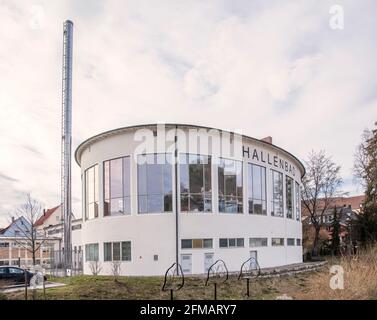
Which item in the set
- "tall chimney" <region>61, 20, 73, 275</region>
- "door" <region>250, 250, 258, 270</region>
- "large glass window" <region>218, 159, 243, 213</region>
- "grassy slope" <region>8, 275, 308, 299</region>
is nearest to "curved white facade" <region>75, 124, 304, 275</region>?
"large glass window" <region>218, 159, 243, 213</region>

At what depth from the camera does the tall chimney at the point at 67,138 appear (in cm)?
3062

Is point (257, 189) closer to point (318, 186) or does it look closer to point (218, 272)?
point (218, 272)

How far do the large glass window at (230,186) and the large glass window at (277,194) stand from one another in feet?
16.6

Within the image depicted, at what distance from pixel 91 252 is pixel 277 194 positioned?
15.7 meters

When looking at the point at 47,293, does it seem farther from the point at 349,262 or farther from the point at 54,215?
the point at 54,215

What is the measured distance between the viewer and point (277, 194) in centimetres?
3275

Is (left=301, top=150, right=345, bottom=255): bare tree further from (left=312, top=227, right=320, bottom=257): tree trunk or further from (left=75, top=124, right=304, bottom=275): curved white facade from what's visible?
(left=75, top=124, right=304, bottom=275): curved white facade

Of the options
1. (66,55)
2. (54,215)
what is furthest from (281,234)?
(54,215)

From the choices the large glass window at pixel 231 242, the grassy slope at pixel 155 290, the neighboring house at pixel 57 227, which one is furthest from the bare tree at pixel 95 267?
the large glass window at pixel 231 242

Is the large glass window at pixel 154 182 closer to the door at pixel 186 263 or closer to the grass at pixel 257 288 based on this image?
the door at pixel 186 263

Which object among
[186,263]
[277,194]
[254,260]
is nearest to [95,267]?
[186,263]

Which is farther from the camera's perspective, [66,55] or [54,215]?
[54,215]

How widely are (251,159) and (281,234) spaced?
7.58 meters
